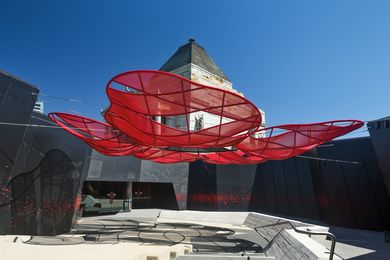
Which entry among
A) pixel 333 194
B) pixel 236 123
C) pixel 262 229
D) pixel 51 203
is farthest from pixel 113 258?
pixel 333 194

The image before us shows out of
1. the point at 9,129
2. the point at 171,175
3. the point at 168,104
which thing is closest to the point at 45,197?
the point at 9,129

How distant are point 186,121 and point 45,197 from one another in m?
8.90

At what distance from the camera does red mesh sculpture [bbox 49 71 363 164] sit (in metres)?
7.15

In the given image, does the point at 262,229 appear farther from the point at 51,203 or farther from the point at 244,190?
the point at 51,203

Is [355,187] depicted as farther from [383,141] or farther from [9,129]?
[9,129]

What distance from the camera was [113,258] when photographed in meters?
8.43

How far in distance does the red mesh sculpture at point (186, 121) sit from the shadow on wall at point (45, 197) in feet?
A: 8.47

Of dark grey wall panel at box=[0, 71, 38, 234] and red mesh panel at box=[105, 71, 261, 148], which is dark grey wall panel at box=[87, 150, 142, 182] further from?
red mesh panel at box=[105, 71, 261, 148]

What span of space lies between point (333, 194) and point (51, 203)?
19083 mm

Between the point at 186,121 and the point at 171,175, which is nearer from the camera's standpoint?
the point at 186,121

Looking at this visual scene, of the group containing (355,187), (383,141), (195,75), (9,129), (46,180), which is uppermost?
(195,75)

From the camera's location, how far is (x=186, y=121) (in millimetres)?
10406


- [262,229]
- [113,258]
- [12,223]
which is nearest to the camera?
[113,258]

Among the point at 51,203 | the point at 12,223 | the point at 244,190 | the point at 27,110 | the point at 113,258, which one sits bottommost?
the point at 113,258
